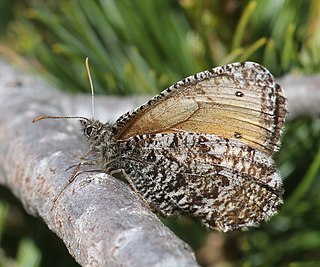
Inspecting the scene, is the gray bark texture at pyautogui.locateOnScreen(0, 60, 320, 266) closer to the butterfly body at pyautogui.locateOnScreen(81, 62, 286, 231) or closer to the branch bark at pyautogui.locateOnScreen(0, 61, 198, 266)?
the branch bark at pyautogui.locateOnScreen(0, 61, 198, 266)

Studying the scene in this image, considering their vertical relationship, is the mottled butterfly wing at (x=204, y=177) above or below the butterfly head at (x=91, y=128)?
below

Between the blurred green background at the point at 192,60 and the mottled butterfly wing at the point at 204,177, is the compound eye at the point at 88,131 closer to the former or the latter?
the mottled butterfly wing at the point at 204,177

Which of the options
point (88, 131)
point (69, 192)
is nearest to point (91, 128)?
point (88, 131)

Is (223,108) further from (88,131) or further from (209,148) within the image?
(88,131)

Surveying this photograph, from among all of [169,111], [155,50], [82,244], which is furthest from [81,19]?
[82,244]

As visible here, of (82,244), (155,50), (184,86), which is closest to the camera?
(82,244)

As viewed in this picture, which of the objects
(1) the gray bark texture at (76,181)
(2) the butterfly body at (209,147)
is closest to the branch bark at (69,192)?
(1) the gray bark texture at (76,181)

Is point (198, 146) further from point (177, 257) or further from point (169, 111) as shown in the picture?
point (177, 257)
